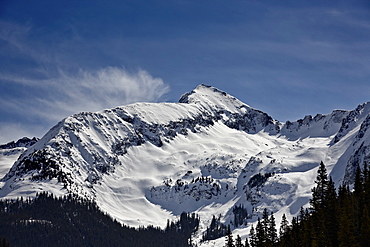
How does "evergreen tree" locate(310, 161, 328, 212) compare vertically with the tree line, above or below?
above

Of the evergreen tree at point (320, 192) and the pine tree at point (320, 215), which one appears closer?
the pine tree at point (320, 215)

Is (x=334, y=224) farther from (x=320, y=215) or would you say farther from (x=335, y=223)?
(x=320, y=215)

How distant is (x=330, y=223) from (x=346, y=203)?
6.20m

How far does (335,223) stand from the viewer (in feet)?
318

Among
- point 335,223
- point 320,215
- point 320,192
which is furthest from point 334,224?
point 320,192

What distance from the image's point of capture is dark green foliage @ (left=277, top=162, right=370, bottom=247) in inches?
3359

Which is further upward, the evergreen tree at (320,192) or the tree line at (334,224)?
the evergreen tree at (320,192)

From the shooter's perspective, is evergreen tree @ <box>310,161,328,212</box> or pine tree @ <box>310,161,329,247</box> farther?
evergreen tree @ <box>310,161,328,212</box>

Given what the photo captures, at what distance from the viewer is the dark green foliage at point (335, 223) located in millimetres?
85312

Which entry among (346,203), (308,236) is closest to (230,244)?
(308,236)

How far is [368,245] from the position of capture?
276 ft

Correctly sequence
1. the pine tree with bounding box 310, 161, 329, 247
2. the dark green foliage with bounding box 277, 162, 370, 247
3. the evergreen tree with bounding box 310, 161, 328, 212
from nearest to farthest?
the dark green foliage with bounding box 277, 162, 370, 247, the pine tree with bounding box 310, 161, 329, 247, the evergreen tree with bounding box 310, 161, 328, 212

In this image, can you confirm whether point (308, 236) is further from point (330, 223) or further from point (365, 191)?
point (365, 191)

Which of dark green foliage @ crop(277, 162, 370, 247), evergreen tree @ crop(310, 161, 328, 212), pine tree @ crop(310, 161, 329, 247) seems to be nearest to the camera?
dark green foliage @ crop(277, 162, 370, 247)
